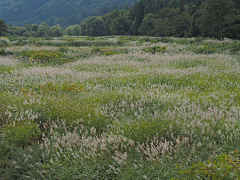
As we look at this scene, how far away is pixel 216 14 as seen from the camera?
125 feet

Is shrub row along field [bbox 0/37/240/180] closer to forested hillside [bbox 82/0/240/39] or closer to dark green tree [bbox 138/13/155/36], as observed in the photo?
forested hillside [bbox 82/0/240/39]

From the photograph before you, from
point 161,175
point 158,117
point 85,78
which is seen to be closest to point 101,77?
point 85,78

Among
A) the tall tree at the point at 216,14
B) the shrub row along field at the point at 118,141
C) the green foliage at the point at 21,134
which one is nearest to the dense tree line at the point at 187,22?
the tall tree at the point at 216,14

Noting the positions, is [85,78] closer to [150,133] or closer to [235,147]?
[150,133]

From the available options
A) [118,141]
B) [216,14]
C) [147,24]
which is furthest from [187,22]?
[118,141]

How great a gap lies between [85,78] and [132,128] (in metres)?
5.48

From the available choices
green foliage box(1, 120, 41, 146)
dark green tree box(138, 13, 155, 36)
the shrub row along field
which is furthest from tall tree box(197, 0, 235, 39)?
green foliage box(1, 120, 41, 146)

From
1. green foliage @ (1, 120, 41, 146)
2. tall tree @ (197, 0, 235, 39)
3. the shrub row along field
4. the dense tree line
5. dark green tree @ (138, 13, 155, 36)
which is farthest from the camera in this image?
dark green tree @ (138, 13, 155, 36)

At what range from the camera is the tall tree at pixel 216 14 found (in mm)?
36219

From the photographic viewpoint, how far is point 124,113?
481 cm

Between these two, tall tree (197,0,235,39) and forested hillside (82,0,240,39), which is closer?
tall tree (197,0,235,39)

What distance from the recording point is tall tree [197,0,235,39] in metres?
36.2

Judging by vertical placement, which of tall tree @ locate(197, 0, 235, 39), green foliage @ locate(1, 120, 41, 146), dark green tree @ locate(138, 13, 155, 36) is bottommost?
green foliage @ locate(1, 120, 41, 146)

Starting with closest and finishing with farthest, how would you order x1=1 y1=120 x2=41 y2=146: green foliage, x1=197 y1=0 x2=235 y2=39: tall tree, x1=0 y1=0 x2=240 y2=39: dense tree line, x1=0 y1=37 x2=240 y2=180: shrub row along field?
x1=0 y1=37 x2=240 y2=180: shrub row along field, x1=1 y1=120 x2=41 y2=146: green foliage, x1=197 y1=0 x2=235 y2=39: tall tree, x1=0 y1=0 x2=240 y2=39: dense tree line
